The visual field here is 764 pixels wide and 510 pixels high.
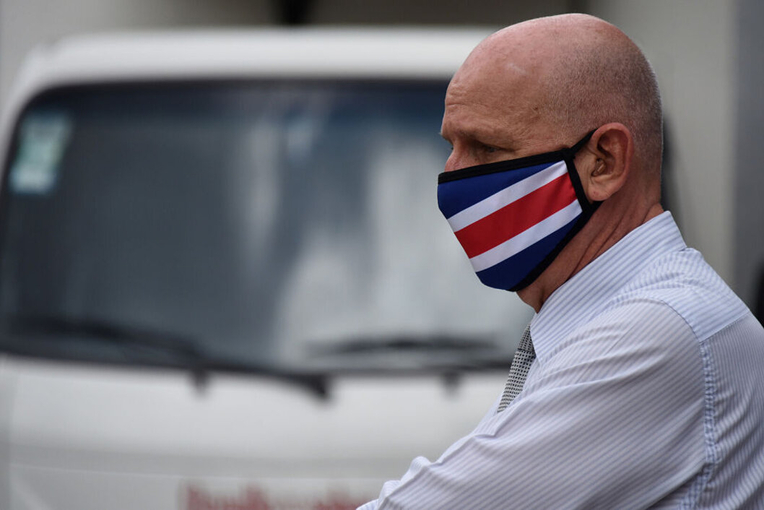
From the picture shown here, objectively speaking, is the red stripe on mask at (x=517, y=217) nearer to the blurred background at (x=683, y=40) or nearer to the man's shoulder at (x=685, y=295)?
the man's shoulder at (x=685, y=295)

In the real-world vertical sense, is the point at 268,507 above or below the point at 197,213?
below

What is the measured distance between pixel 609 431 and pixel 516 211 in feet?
1.29

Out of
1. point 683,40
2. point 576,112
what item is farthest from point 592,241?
point 683,40

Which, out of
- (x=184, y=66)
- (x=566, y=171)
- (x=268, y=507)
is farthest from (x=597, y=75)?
(x=184, y=66)

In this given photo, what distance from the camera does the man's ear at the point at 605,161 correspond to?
146 centimetres

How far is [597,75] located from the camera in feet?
4.76

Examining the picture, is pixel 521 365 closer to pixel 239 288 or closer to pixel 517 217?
pixel 517 217

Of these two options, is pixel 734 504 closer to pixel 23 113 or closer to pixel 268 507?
pixel 268 507

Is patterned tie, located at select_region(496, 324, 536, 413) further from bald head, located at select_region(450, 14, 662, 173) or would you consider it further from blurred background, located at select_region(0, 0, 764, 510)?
blurred background, located at select_region(0, 0, 764, 510)

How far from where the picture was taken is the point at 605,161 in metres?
1.48

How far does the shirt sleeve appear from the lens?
125 centimetres

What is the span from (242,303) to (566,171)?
1847 mm

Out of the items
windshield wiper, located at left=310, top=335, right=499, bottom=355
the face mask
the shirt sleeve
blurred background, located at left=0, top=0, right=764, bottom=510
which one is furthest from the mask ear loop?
windshield wiper, located at left=310, top=335, right=499, bottom=355

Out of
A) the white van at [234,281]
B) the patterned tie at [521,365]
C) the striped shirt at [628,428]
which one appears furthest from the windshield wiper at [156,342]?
the striped shirt at [628,428]
